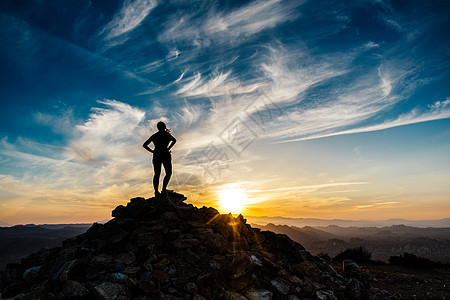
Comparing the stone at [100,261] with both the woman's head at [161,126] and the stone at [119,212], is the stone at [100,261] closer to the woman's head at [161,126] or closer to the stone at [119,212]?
the stone at [119,212]

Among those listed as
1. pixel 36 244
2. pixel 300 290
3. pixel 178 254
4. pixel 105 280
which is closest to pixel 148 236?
pixel 178 254

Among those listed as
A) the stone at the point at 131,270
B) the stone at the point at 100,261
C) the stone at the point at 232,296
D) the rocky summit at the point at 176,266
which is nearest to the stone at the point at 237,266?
the rocky summit at the point at 176,266

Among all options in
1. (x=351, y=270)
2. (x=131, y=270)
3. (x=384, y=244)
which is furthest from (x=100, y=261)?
(x=384, y=244)

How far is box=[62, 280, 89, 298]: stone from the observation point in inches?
195

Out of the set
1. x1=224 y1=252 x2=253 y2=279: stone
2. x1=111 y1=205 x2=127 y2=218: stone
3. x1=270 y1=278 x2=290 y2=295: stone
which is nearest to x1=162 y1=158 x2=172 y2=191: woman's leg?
x1=111 y1=205 x2=127 y2=218: stone

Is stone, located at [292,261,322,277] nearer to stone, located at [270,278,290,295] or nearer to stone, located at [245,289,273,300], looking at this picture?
stone, located at [270,278,290,295]

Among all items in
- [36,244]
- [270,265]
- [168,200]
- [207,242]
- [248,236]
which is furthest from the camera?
[36,244]

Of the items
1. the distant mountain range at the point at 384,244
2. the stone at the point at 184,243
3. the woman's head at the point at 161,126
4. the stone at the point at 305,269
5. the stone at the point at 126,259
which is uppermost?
the woman's head at the point at 161,126

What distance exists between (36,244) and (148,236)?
8135 centimetres

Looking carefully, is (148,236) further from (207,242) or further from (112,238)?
(207,242)

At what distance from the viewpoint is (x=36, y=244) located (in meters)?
65.3

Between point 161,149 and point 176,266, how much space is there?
4.45m

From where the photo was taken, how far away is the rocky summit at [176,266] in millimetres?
5383

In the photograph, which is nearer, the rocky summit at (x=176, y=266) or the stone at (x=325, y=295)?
the rocky summit at (x=176, y=266)
